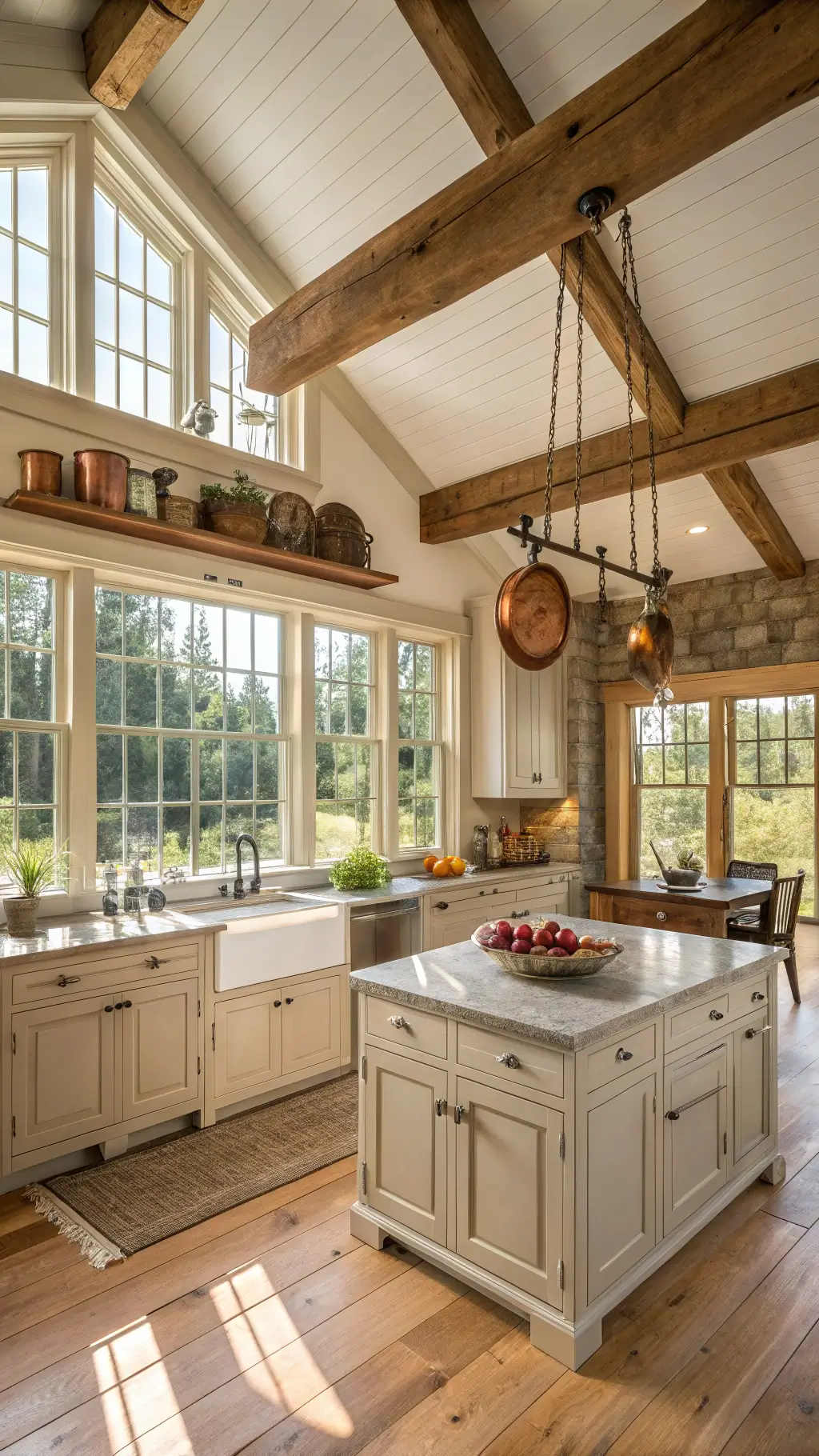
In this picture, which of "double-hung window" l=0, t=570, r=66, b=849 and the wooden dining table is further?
the wooden dining table

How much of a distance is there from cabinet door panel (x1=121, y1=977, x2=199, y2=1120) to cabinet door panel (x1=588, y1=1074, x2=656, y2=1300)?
6.15ft

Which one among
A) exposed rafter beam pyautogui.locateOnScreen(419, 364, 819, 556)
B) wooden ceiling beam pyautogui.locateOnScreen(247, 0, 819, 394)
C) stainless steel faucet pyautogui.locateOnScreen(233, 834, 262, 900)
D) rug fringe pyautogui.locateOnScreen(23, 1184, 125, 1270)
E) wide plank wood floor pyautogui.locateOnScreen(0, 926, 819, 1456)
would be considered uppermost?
wooden ceiling beam pyautogui.locateOnScreen(247, 0, 819, 394)

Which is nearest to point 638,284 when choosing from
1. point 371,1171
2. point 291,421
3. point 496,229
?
point 496,229

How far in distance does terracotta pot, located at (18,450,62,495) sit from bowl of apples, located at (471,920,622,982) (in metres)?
2.53

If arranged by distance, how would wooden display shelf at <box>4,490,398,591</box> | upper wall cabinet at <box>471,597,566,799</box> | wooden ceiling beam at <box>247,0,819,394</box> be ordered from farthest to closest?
upper wall cabinet at <box>471,597,566,799</box> → wooden display shelf at <box>4,490,398,591</box> → wooden ceiling beam at <box>247,0,819,394</box>

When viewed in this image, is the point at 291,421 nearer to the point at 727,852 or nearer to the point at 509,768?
the point at 509,768

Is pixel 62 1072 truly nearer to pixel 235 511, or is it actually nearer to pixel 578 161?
pixel 235 511

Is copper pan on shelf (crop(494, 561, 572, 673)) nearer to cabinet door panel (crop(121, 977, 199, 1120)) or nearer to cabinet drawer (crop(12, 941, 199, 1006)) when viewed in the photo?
cabinet drawer (crop(12, 941, 199, 1006))

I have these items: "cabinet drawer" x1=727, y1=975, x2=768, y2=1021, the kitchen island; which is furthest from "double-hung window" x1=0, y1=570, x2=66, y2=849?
"cabinet drawer" x1=727, y1=975, x2=768, y2=1021

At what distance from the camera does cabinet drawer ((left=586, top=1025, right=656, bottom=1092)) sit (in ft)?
6.93

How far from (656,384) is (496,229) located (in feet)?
5.50

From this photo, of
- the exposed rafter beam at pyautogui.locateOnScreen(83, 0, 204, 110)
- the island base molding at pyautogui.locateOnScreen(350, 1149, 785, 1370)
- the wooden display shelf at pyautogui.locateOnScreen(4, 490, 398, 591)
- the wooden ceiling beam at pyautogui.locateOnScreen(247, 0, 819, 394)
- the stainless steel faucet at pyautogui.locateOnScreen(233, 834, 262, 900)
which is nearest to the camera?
the island base molding at pyautogui.locateOnScreen(350, 1149, 785, 1370)

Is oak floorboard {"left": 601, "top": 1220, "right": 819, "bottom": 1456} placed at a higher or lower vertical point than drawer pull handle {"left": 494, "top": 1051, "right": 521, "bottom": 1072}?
lower

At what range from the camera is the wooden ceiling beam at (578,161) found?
221 cm
